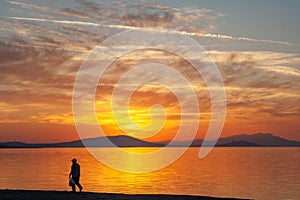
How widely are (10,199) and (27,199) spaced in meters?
0.96

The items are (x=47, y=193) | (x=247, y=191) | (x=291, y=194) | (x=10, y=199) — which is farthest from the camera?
(x=247, y=191)

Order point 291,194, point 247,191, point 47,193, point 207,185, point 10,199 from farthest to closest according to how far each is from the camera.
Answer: point 207,185 < point 247,191 < point 291,194 < point 47,193 < point 10,199

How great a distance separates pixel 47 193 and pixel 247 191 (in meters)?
32.9

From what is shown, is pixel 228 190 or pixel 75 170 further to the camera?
pixel 228 190

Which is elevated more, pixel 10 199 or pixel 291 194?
pixel 291 194

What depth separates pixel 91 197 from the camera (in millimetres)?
27062

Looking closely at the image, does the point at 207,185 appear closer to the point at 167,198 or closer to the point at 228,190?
the point at 228,190

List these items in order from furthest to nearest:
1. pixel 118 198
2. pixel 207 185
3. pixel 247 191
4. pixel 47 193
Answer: pixel 207 185 → pixel 247 191 → pixel 47 193 → pixel 118 198

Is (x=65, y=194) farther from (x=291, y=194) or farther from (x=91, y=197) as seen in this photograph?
(x=291, y=194)

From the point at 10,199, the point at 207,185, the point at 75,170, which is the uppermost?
the point at 207,185

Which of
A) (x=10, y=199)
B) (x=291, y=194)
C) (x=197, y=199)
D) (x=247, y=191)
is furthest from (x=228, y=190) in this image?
(x=10, y=199)

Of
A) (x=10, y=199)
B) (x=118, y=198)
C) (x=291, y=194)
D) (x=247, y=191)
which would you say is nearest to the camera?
(x=10, y=199)

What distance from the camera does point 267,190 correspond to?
5597cm

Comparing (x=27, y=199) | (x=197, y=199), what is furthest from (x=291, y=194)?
(x=27, y=199)
